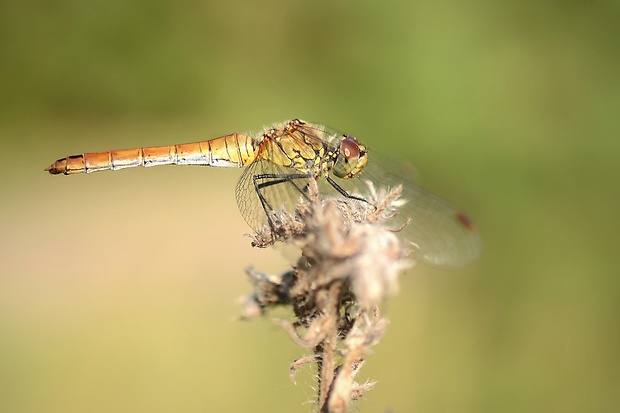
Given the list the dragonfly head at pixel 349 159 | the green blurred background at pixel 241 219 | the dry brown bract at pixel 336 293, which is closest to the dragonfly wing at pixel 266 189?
the dragonfly head at pixel 349 159


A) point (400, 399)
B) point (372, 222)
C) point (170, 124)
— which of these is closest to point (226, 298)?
point (400, 399)

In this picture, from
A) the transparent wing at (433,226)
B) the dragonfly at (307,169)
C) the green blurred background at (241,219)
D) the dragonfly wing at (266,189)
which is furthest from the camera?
the green blurred background at (241,219)

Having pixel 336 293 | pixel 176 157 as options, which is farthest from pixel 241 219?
pixel 336 293

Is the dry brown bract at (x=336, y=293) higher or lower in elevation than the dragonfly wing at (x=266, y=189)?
lower

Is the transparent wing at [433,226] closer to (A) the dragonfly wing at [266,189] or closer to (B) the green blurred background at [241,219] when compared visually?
(A) the dragonfly wing at [266,189]

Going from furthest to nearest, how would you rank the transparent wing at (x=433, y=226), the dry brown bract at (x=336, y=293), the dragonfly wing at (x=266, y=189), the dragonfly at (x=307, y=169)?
the transparent wing at (x=433, y=226) < the dragonfly at (x=307, y=169) < the dragonfly wing at (x=266, y=189) < the dry brown bract at (x=336, y=293)

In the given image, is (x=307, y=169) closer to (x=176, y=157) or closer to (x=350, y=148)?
(x=350, y=148)

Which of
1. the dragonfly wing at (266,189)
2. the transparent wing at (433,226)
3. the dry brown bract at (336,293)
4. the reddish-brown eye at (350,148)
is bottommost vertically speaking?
the dry brown bract at (336,293)

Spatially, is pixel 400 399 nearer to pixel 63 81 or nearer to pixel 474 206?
pixel 474 206
